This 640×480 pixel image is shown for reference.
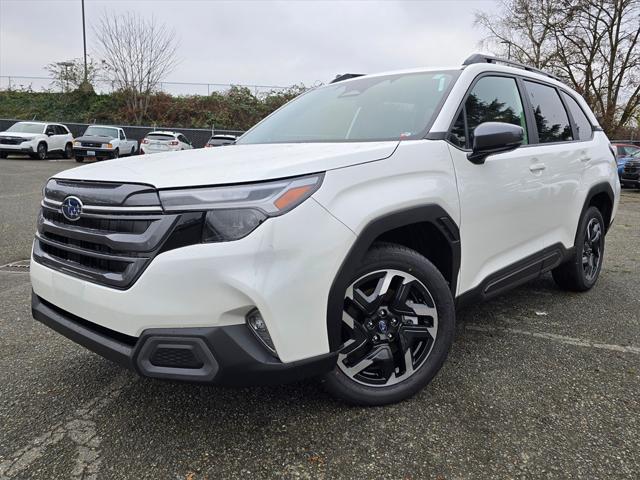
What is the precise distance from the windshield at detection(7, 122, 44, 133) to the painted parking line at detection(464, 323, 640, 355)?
22.7 meters

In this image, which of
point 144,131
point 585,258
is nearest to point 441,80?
point 585,258

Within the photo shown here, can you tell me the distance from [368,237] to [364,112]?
119 centimetres

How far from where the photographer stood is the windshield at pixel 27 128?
2089 centimetres

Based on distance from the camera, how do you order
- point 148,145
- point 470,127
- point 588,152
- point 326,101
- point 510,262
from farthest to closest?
1. point 148,145
2. point 588,152
3. point 326,101
4. point 510,262
5. point 470,127

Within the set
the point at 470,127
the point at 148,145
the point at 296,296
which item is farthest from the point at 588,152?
the point at 148,145

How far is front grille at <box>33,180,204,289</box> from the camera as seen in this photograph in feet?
5.99

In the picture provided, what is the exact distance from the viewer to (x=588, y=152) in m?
3.93

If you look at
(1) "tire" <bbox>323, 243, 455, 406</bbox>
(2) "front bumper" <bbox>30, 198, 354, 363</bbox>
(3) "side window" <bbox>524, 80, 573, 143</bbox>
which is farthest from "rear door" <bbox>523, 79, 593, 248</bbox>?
(2) "front bumper" <bbox>30, 198, 354, 363</bbox>

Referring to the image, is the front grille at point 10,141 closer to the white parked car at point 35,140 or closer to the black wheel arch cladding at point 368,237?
the white parked car at point 35,140

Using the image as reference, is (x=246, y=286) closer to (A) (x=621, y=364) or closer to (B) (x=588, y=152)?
(A) (x=621, y=364)

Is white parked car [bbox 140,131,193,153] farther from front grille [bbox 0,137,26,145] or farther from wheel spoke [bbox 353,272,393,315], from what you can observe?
wheel spoke [bbox 353,272,393,315]

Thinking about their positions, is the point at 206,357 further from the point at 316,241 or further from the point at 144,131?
the point at 144,131

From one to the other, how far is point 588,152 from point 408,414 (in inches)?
110

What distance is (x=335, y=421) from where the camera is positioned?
2.25 metres
